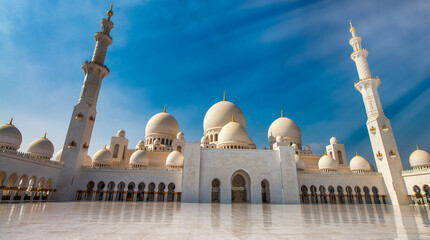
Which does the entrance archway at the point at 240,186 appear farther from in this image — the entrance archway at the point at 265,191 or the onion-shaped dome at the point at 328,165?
the onion-shaped dome at the point at 328,165

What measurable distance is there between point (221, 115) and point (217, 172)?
435 inches

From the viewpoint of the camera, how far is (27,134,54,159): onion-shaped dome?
75.5 ft

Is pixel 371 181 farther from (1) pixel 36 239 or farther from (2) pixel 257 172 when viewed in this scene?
(1) pixel 36 239

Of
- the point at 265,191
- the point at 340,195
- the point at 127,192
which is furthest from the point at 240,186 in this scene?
the point at 340,195

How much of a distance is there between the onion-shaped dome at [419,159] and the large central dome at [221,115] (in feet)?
64.9

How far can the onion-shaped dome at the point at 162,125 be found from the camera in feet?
105

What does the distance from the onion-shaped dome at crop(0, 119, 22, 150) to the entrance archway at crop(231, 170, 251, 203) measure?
20.4m

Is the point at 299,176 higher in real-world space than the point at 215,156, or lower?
lower

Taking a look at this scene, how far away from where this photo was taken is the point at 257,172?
21.4 meters

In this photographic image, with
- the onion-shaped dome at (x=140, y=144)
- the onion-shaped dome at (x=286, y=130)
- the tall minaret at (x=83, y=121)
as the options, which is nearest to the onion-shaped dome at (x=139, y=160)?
the onion-shaped dome at (x=140, y=144)

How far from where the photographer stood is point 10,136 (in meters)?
19.6

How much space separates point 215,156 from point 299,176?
10049 mm

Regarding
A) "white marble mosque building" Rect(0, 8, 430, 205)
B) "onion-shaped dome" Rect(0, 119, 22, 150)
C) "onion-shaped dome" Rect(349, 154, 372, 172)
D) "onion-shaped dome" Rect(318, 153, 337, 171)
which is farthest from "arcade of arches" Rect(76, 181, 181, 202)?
"onion-shaped dome" Rect(349, 154, 372, 172)

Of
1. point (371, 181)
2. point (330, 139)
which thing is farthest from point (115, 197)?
point (330, 139)
